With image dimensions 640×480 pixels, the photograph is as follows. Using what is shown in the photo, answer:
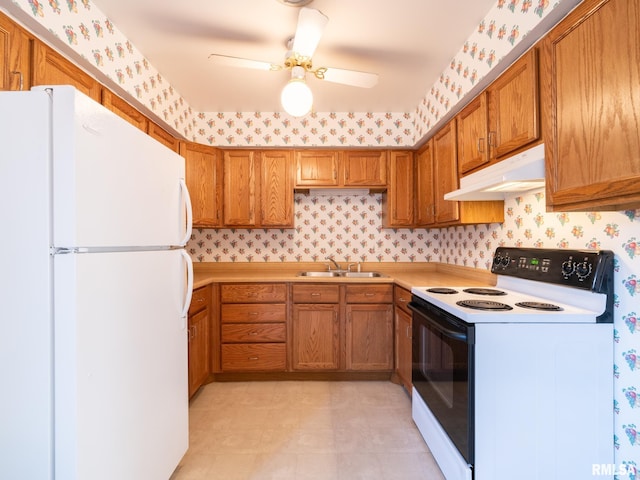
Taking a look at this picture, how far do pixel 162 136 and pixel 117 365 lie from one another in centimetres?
197

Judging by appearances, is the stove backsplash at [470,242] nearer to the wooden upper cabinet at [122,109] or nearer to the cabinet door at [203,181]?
the cabinet door at [203,181]

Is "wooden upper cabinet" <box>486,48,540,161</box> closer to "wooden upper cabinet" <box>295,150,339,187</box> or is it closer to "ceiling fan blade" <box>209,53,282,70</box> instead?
A: "ceiling fan blade" <box>209,53,282,70</box>

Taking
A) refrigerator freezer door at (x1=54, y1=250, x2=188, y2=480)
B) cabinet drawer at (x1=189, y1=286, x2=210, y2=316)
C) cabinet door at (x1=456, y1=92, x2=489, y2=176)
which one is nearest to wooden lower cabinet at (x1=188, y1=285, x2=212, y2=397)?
cabinet drawer at (x1=189, y1=286, x2=210, y2=316)

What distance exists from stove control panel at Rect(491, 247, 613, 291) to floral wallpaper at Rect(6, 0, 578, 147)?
1044 millimetres

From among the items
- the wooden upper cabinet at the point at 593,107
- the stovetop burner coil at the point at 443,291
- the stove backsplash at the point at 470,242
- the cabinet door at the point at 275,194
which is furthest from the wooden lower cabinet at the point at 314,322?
the wooden upper cabinet at the point at 593,107

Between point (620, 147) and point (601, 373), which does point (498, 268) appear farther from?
point (620, 147)

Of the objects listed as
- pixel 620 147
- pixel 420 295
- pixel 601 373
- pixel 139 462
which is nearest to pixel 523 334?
pixel 601 373

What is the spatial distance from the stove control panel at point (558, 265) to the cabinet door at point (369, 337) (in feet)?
3.44

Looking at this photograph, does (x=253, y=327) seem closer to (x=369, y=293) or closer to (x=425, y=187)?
(x=369, y=293)

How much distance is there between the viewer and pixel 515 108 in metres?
1.54

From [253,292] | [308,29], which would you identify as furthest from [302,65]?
[253,292]

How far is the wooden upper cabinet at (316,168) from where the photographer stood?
121 inches

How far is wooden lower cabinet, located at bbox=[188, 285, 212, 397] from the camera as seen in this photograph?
7.70 ft

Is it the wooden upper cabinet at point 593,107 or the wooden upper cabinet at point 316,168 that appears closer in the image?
the wooden upper cabinet at point 593,107
